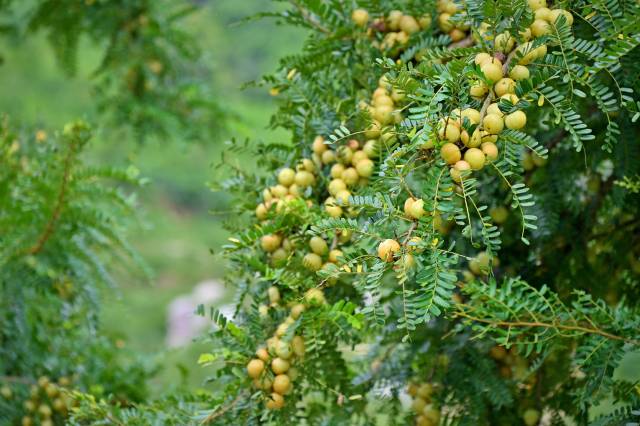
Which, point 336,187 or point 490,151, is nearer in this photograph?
point 490,151

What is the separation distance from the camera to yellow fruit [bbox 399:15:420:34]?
814 millimetres

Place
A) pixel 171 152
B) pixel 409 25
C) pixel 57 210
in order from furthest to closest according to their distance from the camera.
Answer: pixel 171 152 < pixel 57 210 < pixel 409 25

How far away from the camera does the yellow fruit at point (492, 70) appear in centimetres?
61

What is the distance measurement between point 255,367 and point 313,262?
12cm

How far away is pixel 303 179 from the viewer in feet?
2.57

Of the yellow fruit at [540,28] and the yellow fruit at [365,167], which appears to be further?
the yellow fruit at [365,167]

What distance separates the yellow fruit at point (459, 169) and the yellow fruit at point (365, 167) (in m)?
0.15

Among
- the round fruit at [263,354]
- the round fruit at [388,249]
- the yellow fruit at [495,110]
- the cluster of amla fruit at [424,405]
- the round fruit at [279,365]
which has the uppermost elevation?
the yellow fruit at [495,110]

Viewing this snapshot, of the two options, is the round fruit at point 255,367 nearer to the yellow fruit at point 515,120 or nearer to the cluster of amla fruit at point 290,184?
the cluster of amla fruit at point 290,184

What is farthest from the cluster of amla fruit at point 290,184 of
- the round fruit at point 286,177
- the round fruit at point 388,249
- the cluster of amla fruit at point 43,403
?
the cluster of amla fruit at point 43,403

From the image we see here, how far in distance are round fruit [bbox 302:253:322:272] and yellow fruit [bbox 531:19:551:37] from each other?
277mm

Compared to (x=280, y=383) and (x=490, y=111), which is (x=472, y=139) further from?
(x=280, y=383)

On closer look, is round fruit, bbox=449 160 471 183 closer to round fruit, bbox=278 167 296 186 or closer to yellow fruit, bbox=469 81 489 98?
yellow fruit, bbox=469 81 489 98

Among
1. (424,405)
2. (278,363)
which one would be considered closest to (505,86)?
(278,363)
